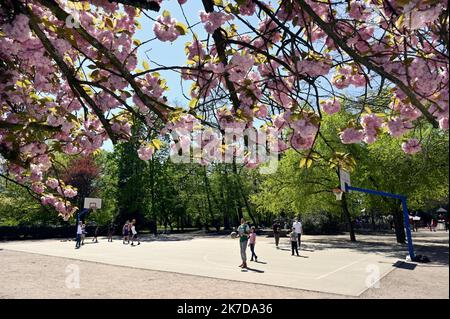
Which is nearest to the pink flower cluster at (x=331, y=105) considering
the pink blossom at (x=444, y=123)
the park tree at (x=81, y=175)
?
the pink blossom at (x=444, y=123)

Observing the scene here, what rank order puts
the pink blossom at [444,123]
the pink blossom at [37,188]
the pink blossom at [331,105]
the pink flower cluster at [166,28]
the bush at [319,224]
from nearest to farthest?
1. the pink blossom at [444,123]
2. the pink flower cluster at [166,28]
3. the pink blossom at [331,105]
4. the pink blossom at [37,188]
5. the bush at [319,224]

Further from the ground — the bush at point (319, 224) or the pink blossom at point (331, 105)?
the pink blossom at point (331, 105)

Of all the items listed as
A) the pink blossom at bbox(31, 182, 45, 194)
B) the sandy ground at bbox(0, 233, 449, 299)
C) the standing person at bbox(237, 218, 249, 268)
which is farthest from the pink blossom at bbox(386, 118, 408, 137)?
the standing person at bbox(237, 218, 249, 268)

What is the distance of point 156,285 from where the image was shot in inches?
418

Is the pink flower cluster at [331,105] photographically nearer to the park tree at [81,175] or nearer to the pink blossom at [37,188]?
the pink blossom at [37,188]

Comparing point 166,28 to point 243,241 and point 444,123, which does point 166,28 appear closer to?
point 444,123

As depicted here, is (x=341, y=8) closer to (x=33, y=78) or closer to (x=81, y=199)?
(x=33, y=78)

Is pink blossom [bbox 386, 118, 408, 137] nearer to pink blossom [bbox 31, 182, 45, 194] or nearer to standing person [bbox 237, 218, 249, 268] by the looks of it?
pink blossom [bbox 31, 182, 45, 194]

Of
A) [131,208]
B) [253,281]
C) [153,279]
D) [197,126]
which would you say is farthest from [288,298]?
[131,208]

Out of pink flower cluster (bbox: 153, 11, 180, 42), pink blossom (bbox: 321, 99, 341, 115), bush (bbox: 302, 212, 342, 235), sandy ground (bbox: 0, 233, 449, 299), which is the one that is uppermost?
pink flower cluster (bbox: 153, 11, 180, 42)

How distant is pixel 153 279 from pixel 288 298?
4618 millimetres

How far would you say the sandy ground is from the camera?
Result: 9.30 metres

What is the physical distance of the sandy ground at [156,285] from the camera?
366 inches

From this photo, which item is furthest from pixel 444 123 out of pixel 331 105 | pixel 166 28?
pixel 166 28
